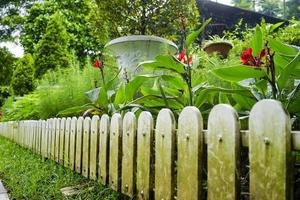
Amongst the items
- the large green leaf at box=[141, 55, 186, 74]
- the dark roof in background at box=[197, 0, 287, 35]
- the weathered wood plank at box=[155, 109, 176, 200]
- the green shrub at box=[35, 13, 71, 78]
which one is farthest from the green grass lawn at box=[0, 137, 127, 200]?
the dark roof in background at box=[197, 0, 287, 35]

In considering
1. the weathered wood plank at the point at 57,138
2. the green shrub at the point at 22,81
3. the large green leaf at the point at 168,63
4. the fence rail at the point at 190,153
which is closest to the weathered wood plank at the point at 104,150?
the fence rail at the point at 190,153

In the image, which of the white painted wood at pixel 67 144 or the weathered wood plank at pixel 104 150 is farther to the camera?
the white painted wood at pixel 67 144

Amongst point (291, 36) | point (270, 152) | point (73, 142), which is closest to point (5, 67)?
point (291, 36)

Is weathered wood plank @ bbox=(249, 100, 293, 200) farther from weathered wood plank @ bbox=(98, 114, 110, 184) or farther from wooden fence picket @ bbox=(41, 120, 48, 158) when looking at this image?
wooden fence picket @ bbox=(41, 120, 48, 158)

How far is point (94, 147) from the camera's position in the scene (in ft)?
8.53

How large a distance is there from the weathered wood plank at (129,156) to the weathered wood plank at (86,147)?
71 cm

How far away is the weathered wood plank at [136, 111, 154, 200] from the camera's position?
1800 mm

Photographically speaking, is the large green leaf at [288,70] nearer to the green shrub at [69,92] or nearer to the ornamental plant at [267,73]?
the ornamental plant at [267,73]

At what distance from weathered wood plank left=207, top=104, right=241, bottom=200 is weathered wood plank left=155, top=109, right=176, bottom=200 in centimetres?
28

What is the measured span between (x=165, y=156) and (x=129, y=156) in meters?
0.40

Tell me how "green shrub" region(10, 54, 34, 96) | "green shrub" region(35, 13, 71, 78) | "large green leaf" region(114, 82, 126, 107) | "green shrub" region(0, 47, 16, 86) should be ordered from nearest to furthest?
1. "large green leaf" region(114, 82, 126, 107)
2. "green shrub" region(35, 13, 71, 78)
3. "green shrub" region(10, 54, 34, 96)
4. "green shrub" region(0, 47, 16, 86)

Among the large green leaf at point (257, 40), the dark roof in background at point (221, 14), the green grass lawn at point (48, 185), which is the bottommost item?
the green grass lawn at point (48, 185)

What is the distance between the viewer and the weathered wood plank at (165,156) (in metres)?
1.61

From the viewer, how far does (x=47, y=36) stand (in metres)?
9.69
